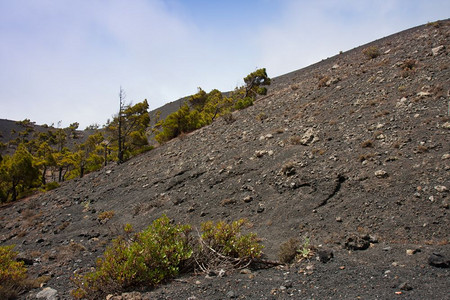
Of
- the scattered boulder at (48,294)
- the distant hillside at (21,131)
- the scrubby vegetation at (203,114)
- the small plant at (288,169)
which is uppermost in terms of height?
the distant hillside at (21,131)

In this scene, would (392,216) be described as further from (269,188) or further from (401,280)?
(269,188)

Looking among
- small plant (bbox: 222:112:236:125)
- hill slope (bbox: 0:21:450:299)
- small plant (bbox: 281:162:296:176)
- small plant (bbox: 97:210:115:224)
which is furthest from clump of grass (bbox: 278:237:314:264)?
small plant (bbox: 222:112:236:125)

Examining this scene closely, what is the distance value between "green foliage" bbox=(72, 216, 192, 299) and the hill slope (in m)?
0.45

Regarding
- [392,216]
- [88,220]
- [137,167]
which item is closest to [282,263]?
[392,216]

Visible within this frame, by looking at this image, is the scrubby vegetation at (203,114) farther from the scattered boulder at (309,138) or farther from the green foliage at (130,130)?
the scattered boulder at (309,138)

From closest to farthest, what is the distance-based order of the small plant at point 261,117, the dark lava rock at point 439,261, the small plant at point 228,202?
the dark lava rock at point 439,261
the small plant at point 228,202
the small plant at point 261,117

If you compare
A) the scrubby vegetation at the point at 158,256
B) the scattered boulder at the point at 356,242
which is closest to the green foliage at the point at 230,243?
the scrubby vegetation at the point at 158,256

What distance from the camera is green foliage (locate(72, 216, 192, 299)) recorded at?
16.3ft

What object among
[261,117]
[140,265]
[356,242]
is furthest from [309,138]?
[140,265]

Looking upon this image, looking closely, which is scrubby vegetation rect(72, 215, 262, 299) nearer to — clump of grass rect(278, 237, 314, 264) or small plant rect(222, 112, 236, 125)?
clump of grass rect(278, 237, 314, 264)

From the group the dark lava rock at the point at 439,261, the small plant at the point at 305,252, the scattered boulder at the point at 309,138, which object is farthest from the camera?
the scattered boulder at the point at 309,138

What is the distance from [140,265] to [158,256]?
1.34ft

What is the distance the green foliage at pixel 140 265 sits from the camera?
4980mm

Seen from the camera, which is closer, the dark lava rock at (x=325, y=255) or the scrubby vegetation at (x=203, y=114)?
the dark lava rock at (x=325, y=255)
